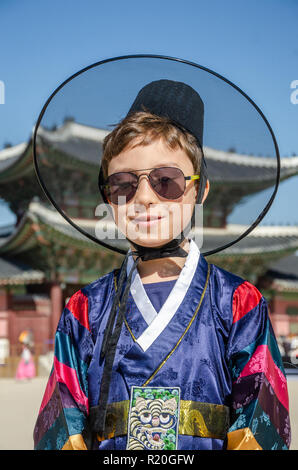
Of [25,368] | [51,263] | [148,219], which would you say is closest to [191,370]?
[148,219]

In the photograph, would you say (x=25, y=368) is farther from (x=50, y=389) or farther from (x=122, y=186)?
(x=122, y=186)

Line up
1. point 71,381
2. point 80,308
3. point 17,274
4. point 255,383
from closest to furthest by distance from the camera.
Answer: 1. point 255,383
2. point 71,381
3. point 80,308
4. point 17,274

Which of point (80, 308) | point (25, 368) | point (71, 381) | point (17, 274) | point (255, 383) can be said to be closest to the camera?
point (255, 383)

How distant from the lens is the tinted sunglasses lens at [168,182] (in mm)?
1605

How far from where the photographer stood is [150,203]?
1.63 metres

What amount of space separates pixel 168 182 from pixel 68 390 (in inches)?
29.1

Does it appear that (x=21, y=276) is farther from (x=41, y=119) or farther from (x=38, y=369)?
(x=41, y=119)

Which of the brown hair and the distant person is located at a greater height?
the brown hair

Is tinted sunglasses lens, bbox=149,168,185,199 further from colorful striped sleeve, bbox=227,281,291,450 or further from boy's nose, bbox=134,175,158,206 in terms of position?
colorful striped sleeve, bbox=227,281,291,450

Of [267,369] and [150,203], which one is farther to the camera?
[150,203]

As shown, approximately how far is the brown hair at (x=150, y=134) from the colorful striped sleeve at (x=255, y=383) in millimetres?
517

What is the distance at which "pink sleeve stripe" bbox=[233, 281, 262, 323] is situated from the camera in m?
1.57

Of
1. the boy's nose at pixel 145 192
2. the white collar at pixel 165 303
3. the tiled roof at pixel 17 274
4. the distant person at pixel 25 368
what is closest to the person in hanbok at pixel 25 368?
the distant person at pixel 25 368

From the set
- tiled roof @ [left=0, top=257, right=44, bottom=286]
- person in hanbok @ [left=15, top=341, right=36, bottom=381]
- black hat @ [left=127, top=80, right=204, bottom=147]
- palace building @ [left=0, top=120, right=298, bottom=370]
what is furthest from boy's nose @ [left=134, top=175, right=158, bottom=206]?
tiled roof @ [left=0, top=257, right=44, bottom=286]
